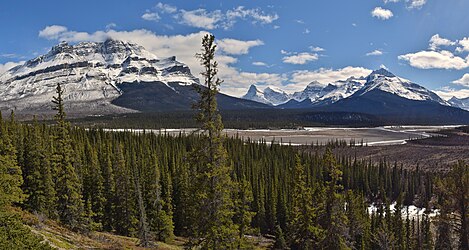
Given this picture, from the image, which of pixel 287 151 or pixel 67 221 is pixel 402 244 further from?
pixel 287 151

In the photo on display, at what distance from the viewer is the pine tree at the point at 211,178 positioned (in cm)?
2189

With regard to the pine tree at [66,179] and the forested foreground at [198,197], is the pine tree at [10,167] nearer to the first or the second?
the forested foreground at [198,197]

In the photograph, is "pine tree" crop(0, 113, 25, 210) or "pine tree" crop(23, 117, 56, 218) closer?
"pine tree" crop(0, 113, 25, 210)

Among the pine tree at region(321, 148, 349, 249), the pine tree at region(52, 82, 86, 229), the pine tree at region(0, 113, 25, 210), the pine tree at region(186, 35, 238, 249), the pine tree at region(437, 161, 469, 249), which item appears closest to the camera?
the pine tree at region(186, 35, 238, 249)

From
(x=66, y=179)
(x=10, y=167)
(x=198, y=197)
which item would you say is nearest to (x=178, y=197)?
(x=66, y=179)

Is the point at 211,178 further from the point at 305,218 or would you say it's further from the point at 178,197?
the point at 178,197

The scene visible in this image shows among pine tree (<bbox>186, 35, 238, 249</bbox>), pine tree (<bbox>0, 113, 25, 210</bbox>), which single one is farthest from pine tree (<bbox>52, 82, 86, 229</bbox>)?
pine tree (<bbox>186, 35, 238, 249</bbox>)

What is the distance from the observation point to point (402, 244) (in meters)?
60.5

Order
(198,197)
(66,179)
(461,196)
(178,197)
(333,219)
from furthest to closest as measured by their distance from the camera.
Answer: (178,197)
(66,179)
(461,196)
(333,219)
(198,197)

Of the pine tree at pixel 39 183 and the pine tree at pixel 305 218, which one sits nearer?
the pine tree at pixel 305 218

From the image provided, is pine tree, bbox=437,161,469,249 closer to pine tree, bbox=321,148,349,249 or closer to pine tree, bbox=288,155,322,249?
pine tree, bbox=321,148,349,249

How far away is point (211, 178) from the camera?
2248cm

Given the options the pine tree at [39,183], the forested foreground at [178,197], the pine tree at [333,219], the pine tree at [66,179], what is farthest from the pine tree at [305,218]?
the pine tree at [39,183]

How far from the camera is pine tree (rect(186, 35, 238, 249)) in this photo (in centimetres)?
2189
